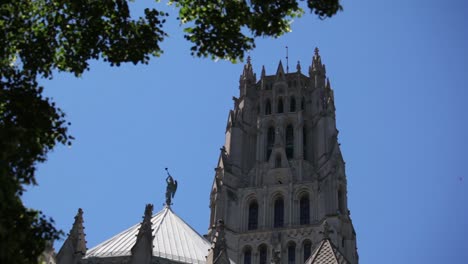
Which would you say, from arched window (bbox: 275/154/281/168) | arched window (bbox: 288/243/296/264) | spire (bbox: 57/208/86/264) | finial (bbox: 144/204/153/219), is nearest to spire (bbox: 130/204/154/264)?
finial (bbox: 144/204/153/219)

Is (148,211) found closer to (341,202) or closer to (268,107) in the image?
(341,202)

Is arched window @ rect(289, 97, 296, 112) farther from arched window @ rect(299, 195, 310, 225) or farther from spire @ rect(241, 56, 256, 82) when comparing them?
arched window @ rect(299, 195, 310, 225)

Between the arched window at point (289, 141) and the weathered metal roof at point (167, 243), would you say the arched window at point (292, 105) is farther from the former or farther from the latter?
the weathered metal roof at point (167, 243)

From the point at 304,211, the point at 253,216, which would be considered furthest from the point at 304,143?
the point at 253,216

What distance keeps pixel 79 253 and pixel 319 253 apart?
35.7 feet

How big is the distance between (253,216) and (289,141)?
6717 mm

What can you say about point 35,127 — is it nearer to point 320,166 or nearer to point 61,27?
point 61,27

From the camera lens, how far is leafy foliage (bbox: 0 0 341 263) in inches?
525

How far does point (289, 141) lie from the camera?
48.3 m

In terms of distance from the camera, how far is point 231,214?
44000mm

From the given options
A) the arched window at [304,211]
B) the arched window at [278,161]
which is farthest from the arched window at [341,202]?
the arched window at [278,161]

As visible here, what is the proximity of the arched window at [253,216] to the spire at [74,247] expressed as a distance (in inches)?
618

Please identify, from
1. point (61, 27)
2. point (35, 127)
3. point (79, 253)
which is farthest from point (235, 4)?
point (79, 253)

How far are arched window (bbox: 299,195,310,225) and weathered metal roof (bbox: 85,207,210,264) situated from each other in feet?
29.4
